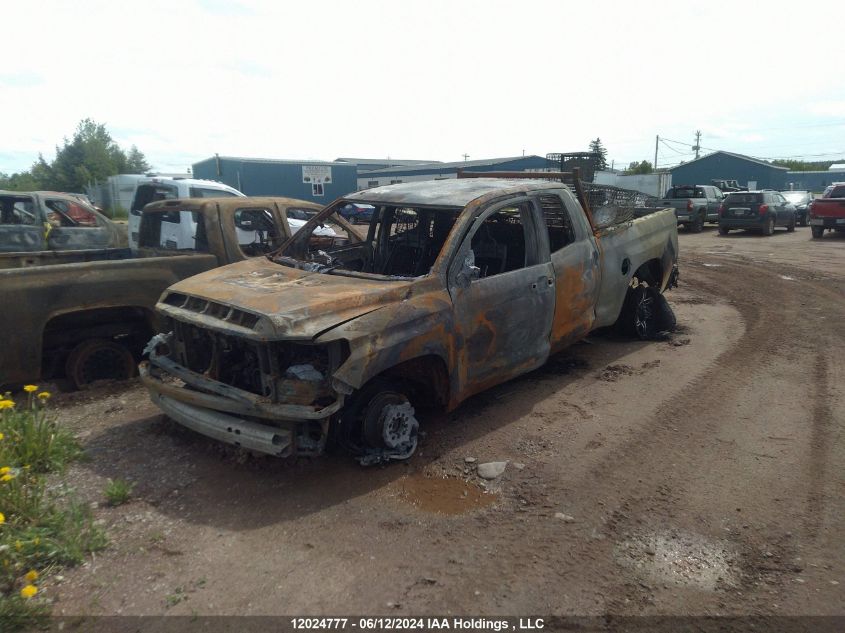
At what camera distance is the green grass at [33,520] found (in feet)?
9.08

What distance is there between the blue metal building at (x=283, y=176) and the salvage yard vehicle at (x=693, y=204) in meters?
22.6

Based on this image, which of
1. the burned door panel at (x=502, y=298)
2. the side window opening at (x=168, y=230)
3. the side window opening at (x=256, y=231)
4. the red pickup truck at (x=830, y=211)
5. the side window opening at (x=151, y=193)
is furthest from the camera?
the red pickup truck at (x=830, y=211)

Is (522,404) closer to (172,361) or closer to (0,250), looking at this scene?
(172,361)

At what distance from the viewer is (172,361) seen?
4.32m

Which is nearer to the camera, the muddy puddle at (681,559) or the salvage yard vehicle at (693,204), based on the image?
the muddy puddle at (681,559)

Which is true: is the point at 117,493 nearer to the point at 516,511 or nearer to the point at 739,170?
the point at 516,511

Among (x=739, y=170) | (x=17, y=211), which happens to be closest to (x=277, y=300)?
(x=17, y=211)

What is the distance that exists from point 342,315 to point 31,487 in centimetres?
202

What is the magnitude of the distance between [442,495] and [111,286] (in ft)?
10.8

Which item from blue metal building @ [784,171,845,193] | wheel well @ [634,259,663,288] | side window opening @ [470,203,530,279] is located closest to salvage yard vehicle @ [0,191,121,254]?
side window opening @ [470,203,530,279]

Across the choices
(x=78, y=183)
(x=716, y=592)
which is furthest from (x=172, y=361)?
(x=78, y=183)

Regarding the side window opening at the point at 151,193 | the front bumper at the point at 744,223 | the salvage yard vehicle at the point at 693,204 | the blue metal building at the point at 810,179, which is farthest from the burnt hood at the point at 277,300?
the blue metal building at the point at 810,179

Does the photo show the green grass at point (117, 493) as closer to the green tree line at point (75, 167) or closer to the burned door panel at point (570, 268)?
the burned door panel at point (570, 268)

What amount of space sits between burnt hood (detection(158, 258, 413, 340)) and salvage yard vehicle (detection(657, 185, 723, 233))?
62.2ft
